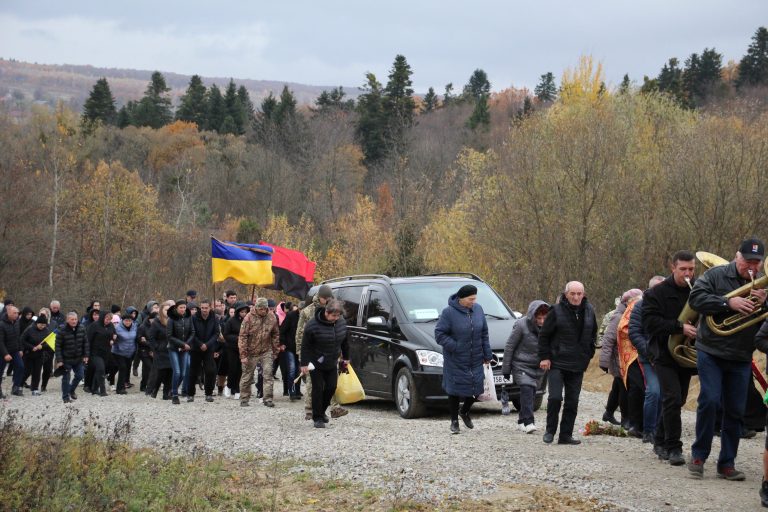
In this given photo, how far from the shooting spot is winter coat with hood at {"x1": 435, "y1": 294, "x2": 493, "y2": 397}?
1215cm

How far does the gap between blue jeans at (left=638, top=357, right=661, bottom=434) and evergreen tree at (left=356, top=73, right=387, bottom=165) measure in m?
79.6

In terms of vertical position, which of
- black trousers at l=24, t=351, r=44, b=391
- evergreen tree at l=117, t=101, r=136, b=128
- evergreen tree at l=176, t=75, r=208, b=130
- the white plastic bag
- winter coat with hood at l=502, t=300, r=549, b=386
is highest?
evergreen tree at l=176, t=75, r=208, b=130

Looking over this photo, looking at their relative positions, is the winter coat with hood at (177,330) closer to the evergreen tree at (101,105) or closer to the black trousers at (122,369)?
the black trousers at (122,369)

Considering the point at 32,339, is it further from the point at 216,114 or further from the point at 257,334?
the point at 216,114

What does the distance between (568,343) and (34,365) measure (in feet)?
47.1

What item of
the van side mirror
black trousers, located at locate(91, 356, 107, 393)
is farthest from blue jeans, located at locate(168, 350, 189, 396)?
the van side mirror

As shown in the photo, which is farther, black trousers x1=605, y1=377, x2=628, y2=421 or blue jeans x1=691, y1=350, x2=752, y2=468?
black trousers x1=605, y1=377, x2=628, y2=421

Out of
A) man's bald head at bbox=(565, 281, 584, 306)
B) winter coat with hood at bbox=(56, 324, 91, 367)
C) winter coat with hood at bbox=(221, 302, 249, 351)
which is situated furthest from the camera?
winter coat with hood at bbox=(56, 324, 91, 367)

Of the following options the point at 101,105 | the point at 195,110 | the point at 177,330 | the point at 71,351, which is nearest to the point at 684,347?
the point at 177,330

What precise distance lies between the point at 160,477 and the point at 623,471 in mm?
4584

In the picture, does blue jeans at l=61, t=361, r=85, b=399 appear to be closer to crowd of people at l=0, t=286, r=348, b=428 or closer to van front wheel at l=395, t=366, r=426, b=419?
crowd of people at l=0, t=286, r=348, b=428

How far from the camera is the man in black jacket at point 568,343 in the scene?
36.5ft

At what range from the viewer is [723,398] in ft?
29.2

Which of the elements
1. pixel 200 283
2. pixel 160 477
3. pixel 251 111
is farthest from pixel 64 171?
pixel 251 111
